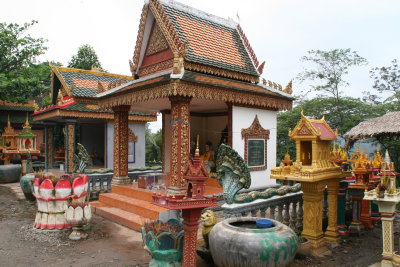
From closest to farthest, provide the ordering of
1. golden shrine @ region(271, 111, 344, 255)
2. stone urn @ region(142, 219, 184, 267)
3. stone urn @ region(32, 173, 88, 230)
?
stone urn @ region(142, 219, 184, 267) < golden shrine @ region(271, 111, 344, 255) < stone urn @ region(32, 173, 88, 230)

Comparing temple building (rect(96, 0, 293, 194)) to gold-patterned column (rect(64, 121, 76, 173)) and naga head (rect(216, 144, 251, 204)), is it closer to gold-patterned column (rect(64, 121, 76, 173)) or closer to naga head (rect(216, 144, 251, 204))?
naga head (rect(216, 144, 251, 204))

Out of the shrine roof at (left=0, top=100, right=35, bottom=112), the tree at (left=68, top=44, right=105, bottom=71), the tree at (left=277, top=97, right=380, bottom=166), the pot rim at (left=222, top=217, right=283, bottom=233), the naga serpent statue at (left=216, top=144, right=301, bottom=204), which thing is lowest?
the pot rim at (left=222, top=217, right=283, bottom=233)

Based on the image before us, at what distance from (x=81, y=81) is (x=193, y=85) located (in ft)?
35.6

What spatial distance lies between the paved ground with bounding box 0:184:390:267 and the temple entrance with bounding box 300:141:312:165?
2038 mm

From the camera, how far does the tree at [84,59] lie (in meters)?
27.2

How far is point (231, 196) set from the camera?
6.33 metres

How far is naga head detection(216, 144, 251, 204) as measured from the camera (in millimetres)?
6176

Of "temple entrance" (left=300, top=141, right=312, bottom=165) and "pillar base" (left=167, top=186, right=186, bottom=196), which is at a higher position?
"temple entrance" (left=300, top=141, right=312, bottom=165)

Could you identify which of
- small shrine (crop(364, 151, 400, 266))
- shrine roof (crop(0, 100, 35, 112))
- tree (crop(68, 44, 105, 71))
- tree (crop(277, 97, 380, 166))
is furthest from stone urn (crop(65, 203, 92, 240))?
tree (crop(68, 44, 105, 71))

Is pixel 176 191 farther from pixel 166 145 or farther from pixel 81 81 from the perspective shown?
pixel 81 81

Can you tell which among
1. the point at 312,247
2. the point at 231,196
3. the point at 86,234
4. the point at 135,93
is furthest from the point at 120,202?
the point at 312,247

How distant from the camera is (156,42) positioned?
1055 centimetres

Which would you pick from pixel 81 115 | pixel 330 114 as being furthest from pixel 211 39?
pixel 330 114

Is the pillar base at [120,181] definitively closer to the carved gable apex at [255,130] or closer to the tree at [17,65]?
the carved gable apex at [255,130]
